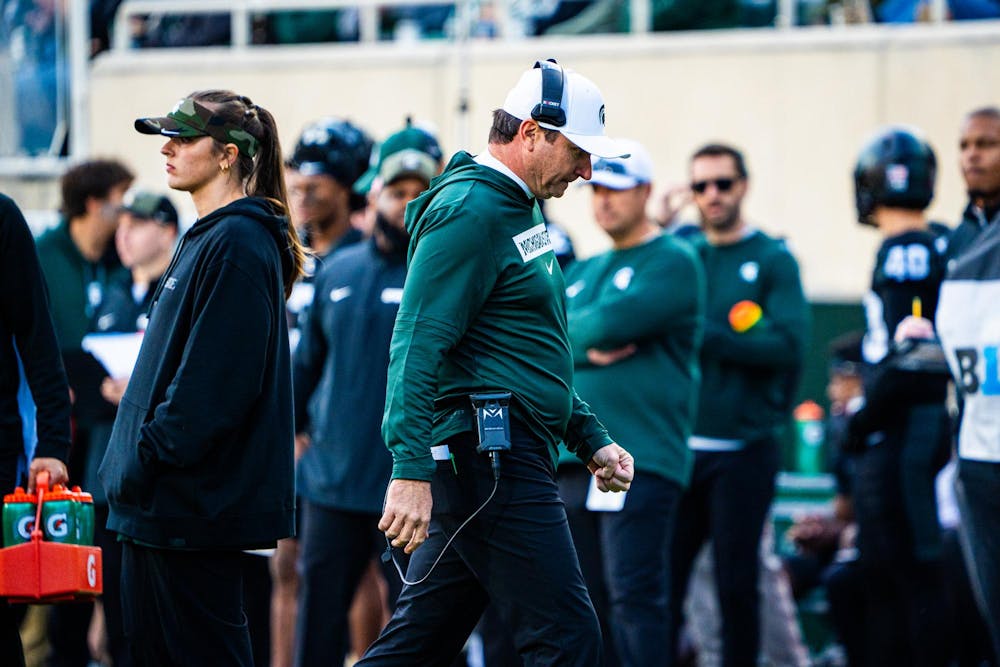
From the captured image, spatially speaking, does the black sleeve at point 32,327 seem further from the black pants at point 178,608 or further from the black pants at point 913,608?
the black pants at point 913,608

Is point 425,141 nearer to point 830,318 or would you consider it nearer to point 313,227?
point 313,227

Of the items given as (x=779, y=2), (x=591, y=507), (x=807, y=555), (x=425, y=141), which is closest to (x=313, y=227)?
(x=425, y=141)

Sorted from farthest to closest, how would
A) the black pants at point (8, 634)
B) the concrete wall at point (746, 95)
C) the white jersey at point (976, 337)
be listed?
the concrete wall at point (746, 95), the white jersey at point (976, 337), the black pants at point (8, 634)

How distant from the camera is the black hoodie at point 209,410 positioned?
14.3ft

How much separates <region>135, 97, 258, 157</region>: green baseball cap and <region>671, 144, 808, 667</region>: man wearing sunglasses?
3.23 m

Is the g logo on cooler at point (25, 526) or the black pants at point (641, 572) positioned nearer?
the g logo on cooler at point (25, 526)

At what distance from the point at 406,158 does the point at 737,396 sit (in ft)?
6.32

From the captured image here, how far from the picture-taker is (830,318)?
981 centimetres

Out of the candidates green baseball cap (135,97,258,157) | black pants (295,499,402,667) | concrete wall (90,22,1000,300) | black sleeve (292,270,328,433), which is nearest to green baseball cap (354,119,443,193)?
black sleeve (292,270,328,433)

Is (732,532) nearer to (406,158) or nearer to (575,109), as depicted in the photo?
(406,158)

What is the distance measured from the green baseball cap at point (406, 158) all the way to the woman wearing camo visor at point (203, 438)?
1938 millimetres

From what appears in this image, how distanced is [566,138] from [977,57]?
20.0ft

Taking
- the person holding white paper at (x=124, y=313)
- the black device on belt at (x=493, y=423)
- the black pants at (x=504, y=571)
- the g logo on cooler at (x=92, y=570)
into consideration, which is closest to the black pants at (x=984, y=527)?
the black pants at (x=504, y=571)

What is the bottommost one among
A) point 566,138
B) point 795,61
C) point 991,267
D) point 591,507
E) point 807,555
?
point 807,555
